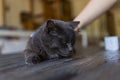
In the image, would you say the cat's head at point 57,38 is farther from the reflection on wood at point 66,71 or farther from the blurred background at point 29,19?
the blurred background at point 29,19

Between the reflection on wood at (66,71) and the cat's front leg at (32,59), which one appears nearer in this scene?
the reflection on wood at (66,71)

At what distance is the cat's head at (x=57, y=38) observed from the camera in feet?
2.51

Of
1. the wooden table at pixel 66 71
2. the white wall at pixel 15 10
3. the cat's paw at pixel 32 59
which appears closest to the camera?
the wooden table at pixel 66 71

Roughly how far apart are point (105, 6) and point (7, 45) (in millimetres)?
2550

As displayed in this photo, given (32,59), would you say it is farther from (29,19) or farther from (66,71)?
(29,19)

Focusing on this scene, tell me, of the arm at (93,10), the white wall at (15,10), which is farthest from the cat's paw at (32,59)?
the white wall at (15,10)

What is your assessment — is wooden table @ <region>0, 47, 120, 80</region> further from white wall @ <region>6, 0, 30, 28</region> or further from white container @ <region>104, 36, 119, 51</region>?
white wall @ <region>6, 0, 30, 28</region>

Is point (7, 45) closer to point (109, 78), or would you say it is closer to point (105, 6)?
point (105, 6)

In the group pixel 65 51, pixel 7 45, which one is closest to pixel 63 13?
pixel 7 45

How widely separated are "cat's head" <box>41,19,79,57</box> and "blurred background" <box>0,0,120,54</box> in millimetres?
2063

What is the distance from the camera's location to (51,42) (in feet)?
2.53

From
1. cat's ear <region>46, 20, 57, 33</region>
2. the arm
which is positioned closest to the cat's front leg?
cat's ear <region>46, 20, 57, 33</region>

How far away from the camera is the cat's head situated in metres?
0.76

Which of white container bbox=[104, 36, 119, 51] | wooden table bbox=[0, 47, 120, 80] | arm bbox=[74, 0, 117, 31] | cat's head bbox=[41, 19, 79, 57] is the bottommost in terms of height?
wooden table bbox=[0, 47, 120, 80]
